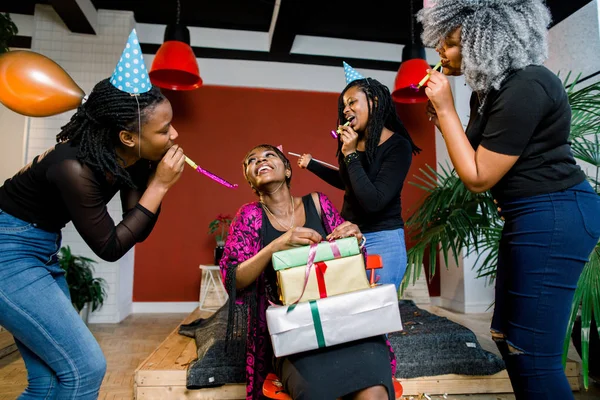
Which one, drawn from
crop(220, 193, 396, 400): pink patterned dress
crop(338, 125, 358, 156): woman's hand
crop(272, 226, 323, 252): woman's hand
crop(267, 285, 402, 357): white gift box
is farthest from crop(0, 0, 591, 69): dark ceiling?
crop(267, 285, 402, 357): white gift box

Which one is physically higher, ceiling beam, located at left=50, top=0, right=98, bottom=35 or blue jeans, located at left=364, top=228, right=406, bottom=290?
ceiling beam, located at left=50, top=0, right=98, bottom=35

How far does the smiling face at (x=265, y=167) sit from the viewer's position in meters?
1.70

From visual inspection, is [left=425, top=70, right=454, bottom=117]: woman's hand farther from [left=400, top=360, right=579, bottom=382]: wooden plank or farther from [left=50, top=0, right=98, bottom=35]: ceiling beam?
[left=50, top=0, right=98, bottom=35]: ceiling beam

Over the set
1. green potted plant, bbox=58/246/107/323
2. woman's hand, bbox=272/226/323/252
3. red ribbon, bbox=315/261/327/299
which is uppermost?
woman's hand, bbox=272/226/323/252

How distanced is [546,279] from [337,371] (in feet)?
2.10

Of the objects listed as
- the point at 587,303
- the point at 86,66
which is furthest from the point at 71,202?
the point at 86,66

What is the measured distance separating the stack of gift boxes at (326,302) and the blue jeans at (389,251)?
0.94ft

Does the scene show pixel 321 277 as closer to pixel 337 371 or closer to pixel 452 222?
pixel 337 371

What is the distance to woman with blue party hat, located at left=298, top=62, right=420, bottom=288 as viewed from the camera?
152 centimetres

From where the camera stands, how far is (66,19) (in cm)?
411

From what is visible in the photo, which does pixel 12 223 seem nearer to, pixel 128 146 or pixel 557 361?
pixel 128 146

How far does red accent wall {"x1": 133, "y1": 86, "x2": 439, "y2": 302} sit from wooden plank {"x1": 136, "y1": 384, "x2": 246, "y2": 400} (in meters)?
2.78

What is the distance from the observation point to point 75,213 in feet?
3.58

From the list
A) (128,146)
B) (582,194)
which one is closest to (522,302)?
(582,194)
